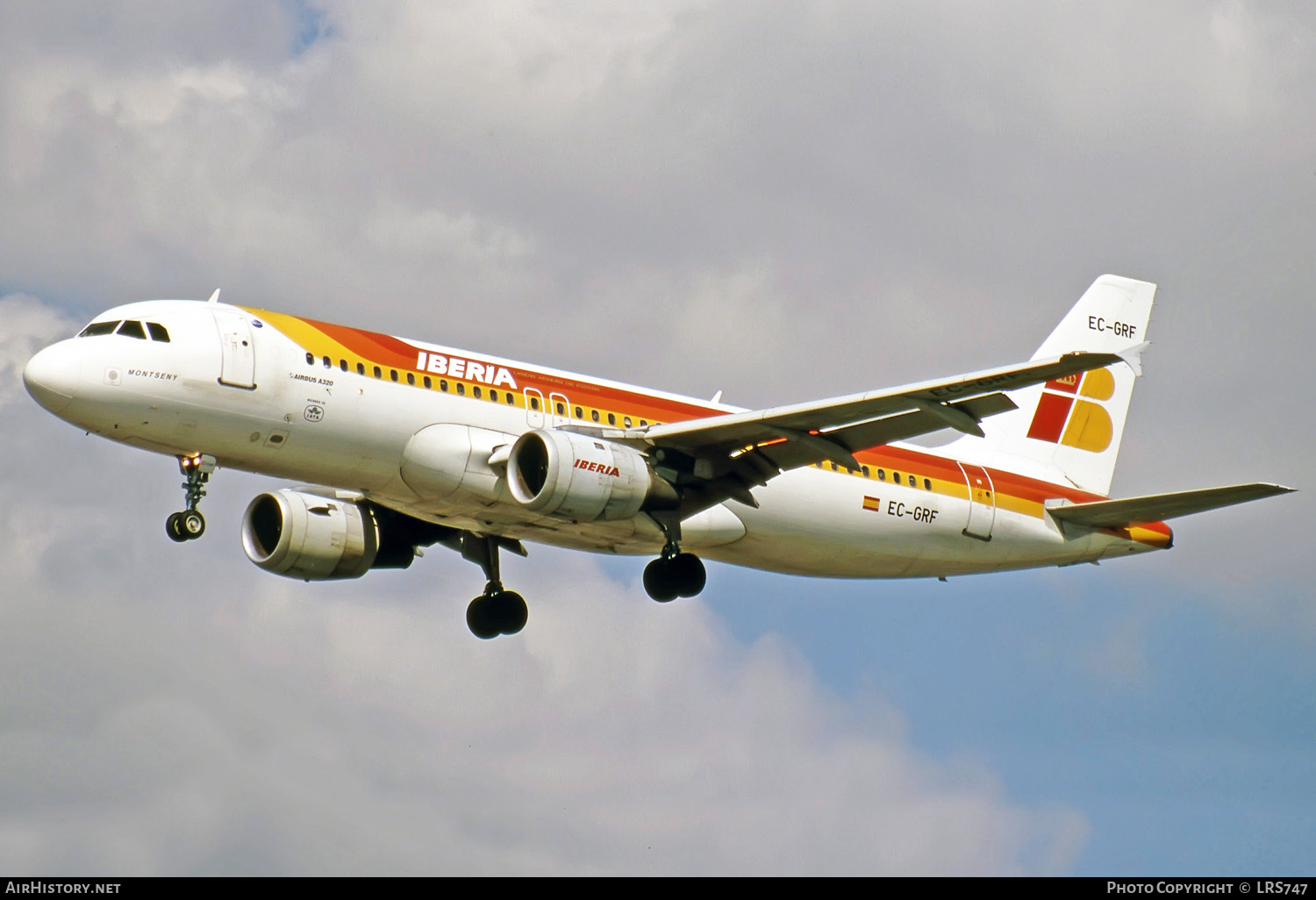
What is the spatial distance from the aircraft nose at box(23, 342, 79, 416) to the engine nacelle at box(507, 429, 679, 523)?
834cm

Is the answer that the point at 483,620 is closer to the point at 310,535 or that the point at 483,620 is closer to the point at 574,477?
the point at 310,535

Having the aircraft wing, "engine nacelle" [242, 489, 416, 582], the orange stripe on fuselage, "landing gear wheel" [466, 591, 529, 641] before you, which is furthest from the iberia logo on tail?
"engine nacelle" [242, 489, 416, 582]

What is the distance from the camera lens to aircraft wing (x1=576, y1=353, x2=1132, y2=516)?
110 feet

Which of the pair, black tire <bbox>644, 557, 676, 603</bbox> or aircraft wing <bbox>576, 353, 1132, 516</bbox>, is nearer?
aircraft wing <bbox>576, 353, 1132, 516</bbox>

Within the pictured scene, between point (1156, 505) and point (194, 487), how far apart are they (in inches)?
827

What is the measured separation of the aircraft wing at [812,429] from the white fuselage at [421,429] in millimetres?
1199

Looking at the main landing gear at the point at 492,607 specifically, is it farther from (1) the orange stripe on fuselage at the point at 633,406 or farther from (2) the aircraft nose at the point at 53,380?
(2) the aircraft nose at the point at 53,380

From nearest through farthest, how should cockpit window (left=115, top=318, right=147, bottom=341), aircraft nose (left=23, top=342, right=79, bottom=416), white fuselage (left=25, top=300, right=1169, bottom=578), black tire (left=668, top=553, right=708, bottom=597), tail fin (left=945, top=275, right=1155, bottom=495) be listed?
aircraft nose (left=23, top=342, right=79, bottom=416)
white fuselage (left=25, top=300, right=1169, bottom=578)
cockpit window (left=115, top=318, right=147, bottom=341)
black tire (left=668, top=553, right=708, bottom=597)
tail fin (left=945, top=275, right=1155, bottom=495)

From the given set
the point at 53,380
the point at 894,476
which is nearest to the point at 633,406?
the point at 894,476

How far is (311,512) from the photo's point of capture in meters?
40.7

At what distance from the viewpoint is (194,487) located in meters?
34.7

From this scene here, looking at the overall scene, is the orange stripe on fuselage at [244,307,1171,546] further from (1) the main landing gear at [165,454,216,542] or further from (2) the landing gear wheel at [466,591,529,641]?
(2) the landing gear wheel at [466,591,529,641]
